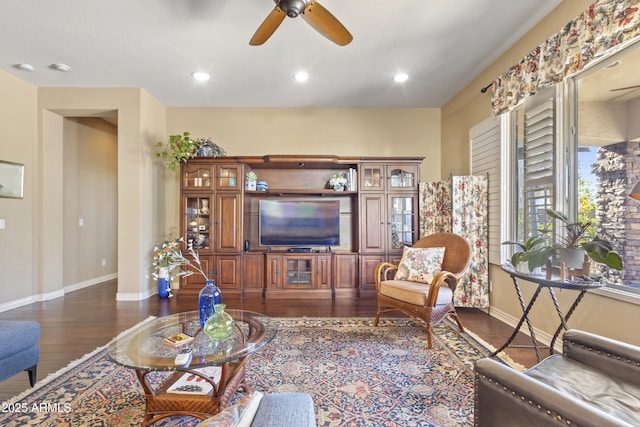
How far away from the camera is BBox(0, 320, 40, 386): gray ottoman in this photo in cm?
163

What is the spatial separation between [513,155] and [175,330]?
11.4ft

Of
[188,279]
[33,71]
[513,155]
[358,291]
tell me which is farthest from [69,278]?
Result: [513,155]

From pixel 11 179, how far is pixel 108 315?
83.7 inches

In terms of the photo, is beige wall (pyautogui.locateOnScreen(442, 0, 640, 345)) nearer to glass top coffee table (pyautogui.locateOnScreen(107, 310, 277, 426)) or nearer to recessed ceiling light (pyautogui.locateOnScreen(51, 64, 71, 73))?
glass top coffee table (pyautogui.locateOnScreen(107, 310, 277, 426))

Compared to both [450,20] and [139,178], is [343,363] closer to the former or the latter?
[450,20]

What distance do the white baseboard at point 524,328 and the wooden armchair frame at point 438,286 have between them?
600mm

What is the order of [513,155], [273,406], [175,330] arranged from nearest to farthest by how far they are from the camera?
[273,406] → [175,330] → [513,155]

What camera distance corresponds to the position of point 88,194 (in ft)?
15.5

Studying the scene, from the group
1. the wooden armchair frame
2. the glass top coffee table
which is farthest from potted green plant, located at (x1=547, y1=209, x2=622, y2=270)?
the glass top coffee table

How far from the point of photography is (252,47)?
2.88m

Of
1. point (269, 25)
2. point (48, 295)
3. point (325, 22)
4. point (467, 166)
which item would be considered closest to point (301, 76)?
point (269, 25)

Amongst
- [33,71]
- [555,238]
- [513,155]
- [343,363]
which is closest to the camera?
[343,363]

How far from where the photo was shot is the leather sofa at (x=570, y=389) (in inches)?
32.5

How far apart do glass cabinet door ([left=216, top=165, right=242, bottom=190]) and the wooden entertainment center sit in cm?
1
